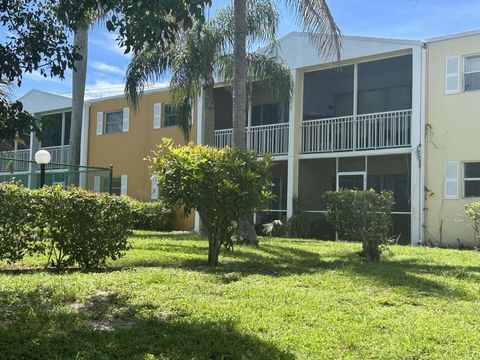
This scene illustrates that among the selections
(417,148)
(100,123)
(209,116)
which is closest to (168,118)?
(100,123)

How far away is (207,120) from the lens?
1697 cm

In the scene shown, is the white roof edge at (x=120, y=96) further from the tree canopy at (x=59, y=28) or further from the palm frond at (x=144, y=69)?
the tree canopy at (x=59, y=28)

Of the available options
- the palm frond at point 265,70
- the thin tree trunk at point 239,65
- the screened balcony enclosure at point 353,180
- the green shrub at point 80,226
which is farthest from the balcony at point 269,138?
the green shrub at point 80,226

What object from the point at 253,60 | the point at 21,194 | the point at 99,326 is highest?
the point at 253,60

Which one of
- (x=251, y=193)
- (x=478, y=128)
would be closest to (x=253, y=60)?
(x=478, y=128)

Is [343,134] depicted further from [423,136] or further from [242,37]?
[242,37]

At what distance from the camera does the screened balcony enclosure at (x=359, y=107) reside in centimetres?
1861

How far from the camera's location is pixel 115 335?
16.9 ft

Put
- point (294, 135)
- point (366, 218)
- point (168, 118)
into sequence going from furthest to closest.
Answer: point (168, 118)
point (294, 135)
point (366, 218)

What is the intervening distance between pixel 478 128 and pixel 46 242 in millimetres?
12553

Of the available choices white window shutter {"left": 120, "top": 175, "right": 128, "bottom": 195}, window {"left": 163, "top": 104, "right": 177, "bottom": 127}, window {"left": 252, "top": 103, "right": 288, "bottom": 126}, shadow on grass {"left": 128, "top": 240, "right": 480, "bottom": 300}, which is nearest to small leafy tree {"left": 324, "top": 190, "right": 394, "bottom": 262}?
shadow on grass {"left": 128, "top": 240, "right": 480, "bottom": 300}

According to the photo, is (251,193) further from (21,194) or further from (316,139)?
(316,139)

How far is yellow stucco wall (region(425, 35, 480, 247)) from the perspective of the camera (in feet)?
54.9

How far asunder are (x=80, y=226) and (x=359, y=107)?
13999 mm
